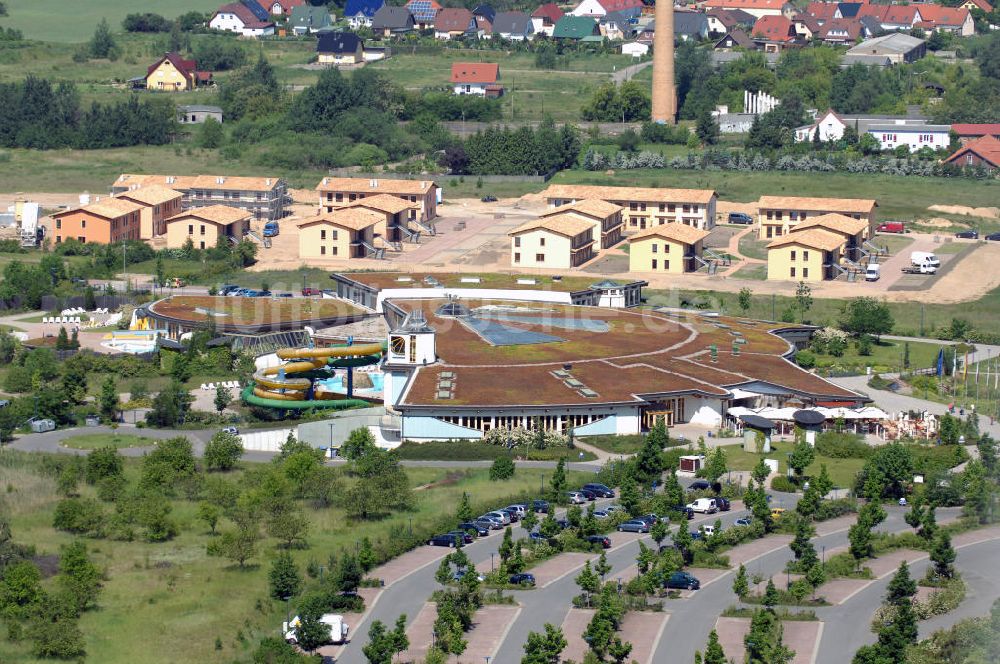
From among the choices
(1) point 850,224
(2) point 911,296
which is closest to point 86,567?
(2) point 911,296

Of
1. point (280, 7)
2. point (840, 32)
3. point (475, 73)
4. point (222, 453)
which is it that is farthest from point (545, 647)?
point (280, 7)

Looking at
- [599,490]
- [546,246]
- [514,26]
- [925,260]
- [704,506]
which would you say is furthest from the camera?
[514,26]

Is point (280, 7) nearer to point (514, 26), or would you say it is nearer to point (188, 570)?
point (514, 26)

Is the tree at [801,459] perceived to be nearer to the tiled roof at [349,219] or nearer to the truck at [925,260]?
the truck at [925,260]

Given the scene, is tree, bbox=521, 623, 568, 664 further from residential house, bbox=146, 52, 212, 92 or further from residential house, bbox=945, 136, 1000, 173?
residential house, bbox=146, 52, 212, 92

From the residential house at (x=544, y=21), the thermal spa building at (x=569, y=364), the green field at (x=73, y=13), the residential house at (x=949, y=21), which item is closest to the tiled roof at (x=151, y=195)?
the thermal spa building at (x=569, y=364)
